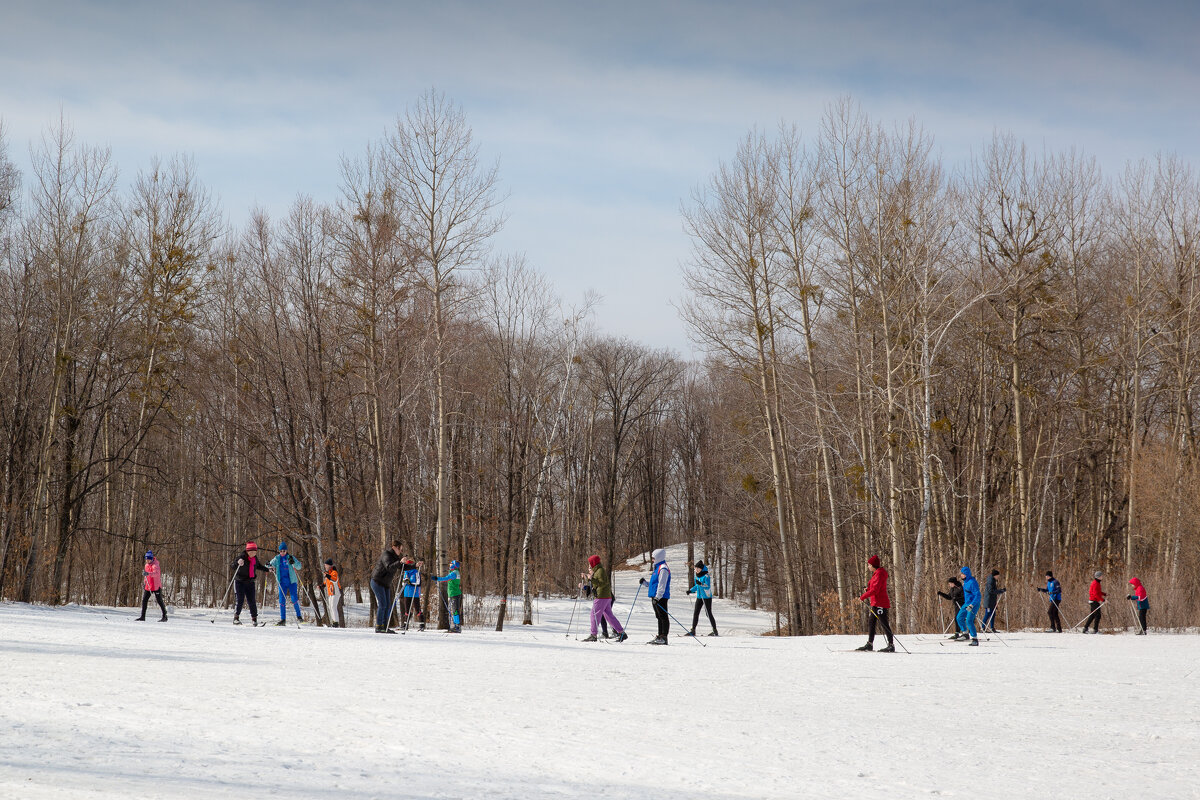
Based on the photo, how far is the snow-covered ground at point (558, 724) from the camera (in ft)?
20.9

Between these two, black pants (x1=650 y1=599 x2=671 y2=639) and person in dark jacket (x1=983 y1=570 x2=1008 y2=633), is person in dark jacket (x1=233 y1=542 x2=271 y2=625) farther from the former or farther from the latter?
person in dark jacket (x1=983 y1=570 x2=1008 y2=633)

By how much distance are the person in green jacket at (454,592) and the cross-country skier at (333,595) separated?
300 centimetres

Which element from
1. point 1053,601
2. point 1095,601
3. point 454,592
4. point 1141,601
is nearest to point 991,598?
point 1053,601

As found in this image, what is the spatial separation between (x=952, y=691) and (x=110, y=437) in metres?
33.6

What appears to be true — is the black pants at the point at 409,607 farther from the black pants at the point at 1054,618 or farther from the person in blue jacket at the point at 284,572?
the black pants at the point at 1054,618

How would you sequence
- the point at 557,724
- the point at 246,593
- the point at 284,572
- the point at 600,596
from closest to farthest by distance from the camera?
1. the point at 557,724
2. the point at 600,596
3. the point at 246,593
4. the point at 284,572

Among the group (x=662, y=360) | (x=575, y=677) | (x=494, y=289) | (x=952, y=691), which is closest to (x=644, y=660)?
(x=575, y=677)

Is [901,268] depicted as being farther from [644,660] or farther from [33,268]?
[33,268]

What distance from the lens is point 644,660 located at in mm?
15703

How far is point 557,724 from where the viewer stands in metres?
8.70

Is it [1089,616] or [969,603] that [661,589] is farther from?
[1089,616]

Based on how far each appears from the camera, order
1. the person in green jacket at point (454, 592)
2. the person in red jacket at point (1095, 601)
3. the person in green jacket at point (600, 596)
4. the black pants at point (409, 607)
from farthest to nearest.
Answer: the person in red jacket at point (1095, 601)
the black pants at point (409, 607)
the person in green jacket at point (454, 592)
the person in green jacket at point (600, 596)

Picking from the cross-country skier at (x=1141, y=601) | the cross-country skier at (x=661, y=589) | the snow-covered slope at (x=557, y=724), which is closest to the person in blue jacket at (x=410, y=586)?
the cross-country skier at (x=661, y=589)

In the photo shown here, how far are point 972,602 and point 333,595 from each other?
617 inches
